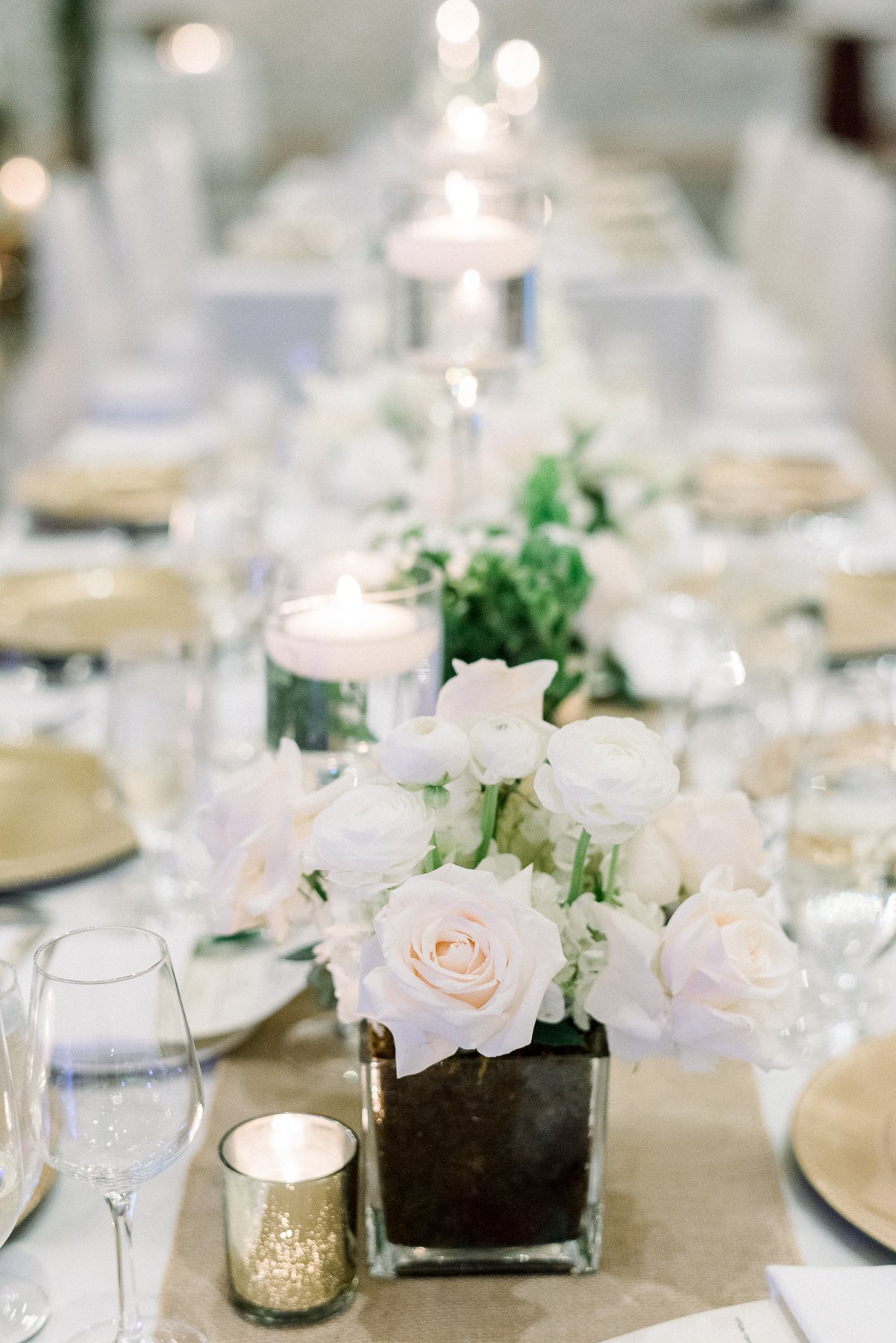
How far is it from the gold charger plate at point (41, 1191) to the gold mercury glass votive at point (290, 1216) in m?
0.13

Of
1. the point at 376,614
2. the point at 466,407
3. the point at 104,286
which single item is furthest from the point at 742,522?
the point at 104,286

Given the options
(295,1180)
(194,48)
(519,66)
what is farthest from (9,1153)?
(194,48)

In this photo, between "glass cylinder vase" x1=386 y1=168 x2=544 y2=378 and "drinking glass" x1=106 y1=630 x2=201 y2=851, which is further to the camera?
"glass cylinder vase" x1=386 y1=168 x2=544 y2=378

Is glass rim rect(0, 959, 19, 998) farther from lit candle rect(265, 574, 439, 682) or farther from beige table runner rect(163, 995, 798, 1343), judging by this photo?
lit candle rect(265, 574, 439, 682)

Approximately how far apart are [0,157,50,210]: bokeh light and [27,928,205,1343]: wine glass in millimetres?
7794

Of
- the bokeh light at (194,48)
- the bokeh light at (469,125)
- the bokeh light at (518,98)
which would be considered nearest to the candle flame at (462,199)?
the bokeh light at (469,125)

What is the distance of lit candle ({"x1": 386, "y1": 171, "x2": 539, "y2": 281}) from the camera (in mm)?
1504

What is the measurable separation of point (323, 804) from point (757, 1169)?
0.35 meters

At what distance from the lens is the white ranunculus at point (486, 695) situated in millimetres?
801

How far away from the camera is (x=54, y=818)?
1.38 m

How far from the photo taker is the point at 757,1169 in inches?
36.7

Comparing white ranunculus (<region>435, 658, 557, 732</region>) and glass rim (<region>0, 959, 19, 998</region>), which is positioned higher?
white ranunculus (<region>435, 658, 557, 732</region>)

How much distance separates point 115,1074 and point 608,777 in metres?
0.26

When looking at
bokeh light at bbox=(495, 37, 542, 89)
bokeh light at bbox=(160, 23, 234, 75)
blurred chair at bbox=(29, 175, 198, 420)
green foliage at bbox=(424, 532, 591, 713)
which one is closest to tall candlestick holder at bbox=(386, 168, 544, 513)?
green foliage at bbox=(424, 532, 591, 713)
